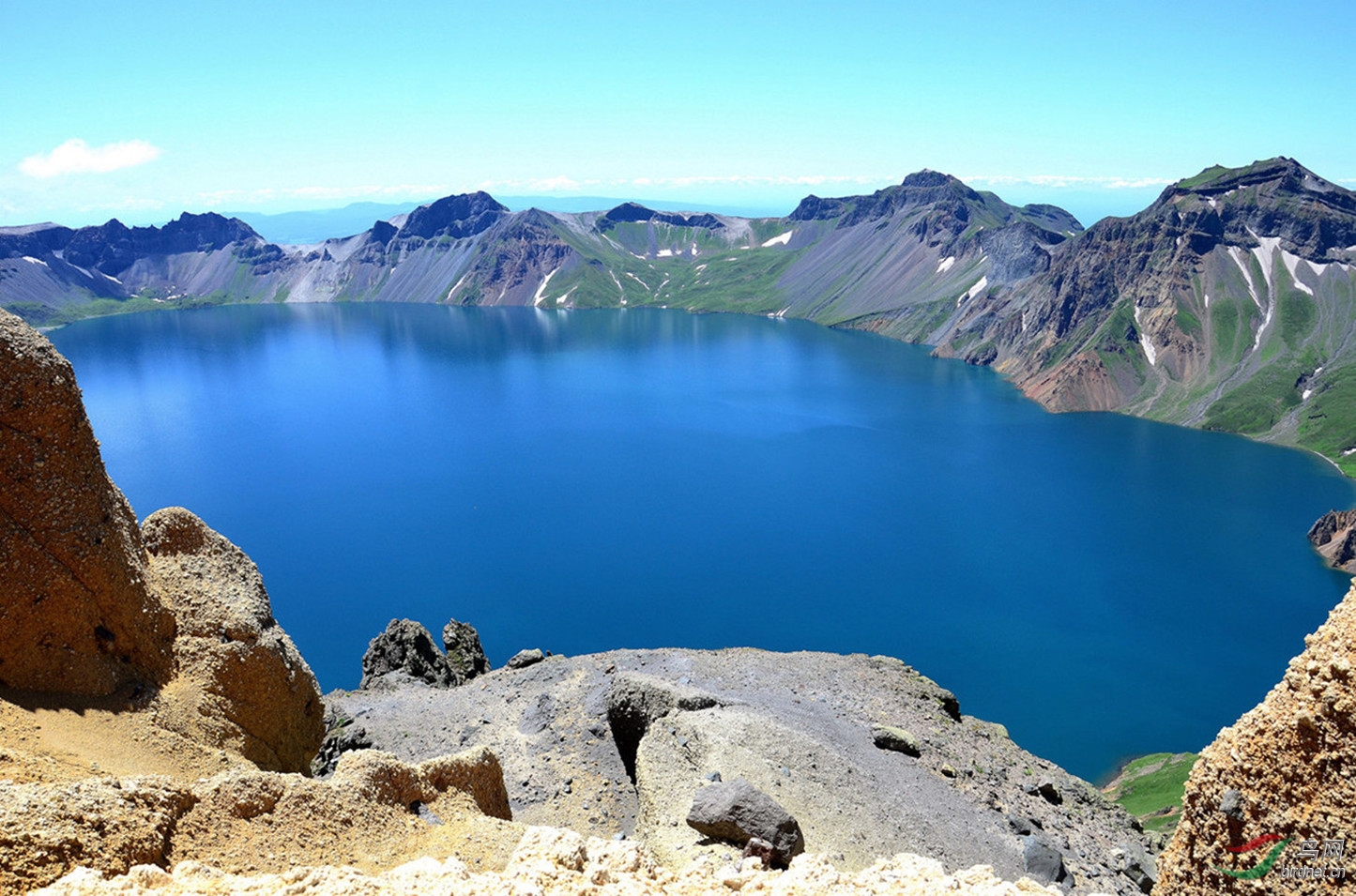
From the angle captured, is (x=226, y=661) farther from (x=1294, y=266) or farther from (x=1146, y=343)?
(x=1294, y=266)

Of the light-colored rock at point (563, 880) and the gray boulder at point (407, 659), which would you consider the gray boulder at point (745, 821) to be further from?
the gray boulder at point (407, 659)

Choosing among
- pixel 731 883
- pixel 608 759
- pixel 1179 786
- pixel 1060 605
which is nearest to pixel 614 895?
pixel 731 883

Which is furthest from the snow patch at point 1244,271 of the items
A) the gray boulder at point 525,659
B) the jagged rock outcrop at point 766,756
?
the gray boulder at point 525,659

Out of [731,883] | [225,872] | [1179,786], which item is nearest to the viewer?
[225,872]

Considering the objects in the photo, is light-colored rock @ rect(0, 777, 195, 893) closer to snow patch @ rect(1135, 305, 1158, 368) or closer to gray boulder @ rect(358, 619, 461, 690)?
gray boulder @ rect(358, 619, 461, 690)

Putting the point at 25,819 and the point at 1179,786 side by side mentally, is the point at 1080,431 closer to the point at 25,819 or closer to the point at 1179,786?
the point at 1179,786

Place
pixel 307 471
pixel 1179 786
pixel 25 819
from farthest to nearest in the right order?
pixel 307 471, pixel 1179 786, pixel 25 819
